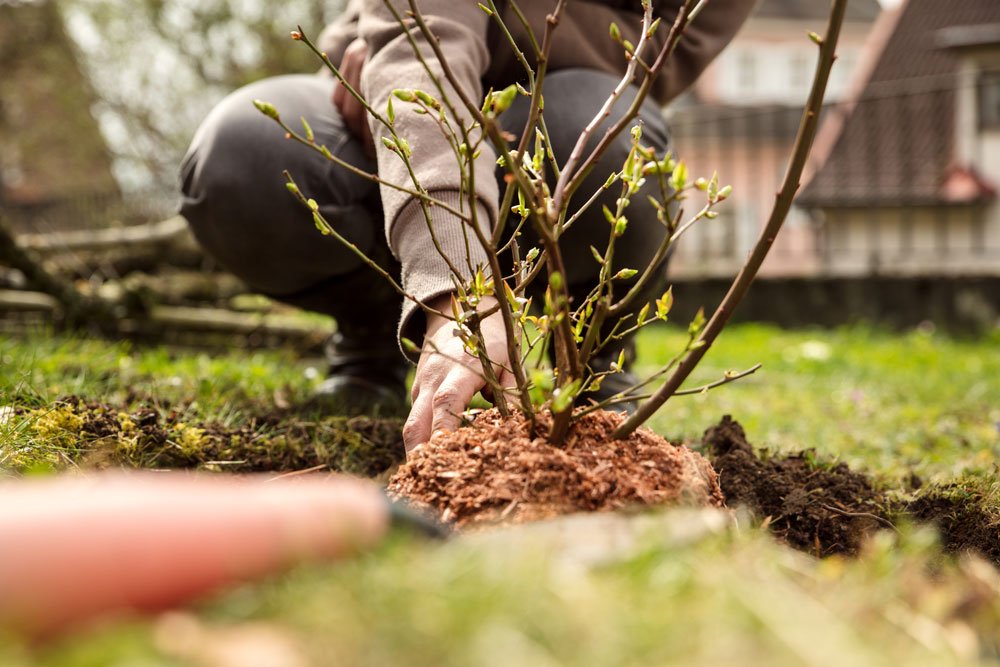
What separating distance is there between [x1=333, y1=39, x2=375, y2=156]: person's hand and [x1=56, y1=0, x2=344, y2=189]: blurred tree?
1056 cm

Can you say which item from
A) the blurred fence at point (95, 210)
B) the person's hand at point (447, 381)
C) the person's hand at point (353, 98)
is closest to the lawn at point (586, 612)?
the person's hand at point (447, 381)

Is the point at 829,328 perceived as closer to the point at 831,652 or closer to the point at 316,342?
the point at 316,342

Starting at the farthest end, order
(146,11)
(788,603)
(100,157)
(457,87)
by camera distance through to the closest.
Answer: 1. (100,157)
2. (146,11)
3. (457,87)
4. (788,603)

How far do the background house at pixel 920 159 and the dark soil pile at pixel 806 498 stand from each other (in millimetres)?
8176

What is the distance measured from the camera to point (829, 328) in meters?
7.68

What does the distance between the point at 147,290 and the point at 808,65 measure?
106ft

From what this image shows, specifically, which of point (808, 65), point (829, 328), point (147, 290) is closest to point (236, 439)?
point (147, 290)

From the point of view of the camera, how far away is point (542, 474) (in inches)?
50.5

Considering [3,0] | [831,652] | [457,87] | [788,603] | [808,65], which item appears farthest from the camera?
[808,65]

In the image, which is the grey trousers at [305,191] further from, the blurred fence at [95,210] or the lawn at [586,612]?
the blurred fence at [95,210]

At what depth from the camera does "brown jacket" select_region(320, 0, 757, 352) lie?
1841 millimetres

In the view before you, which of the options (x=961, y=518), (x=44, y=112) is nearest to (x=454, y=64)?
(x=961, y=518)

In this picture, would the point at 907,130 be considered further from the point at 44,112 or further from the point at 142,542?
the point at 44,112

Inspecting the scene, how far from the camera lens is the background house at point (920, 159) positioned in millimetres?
10828
